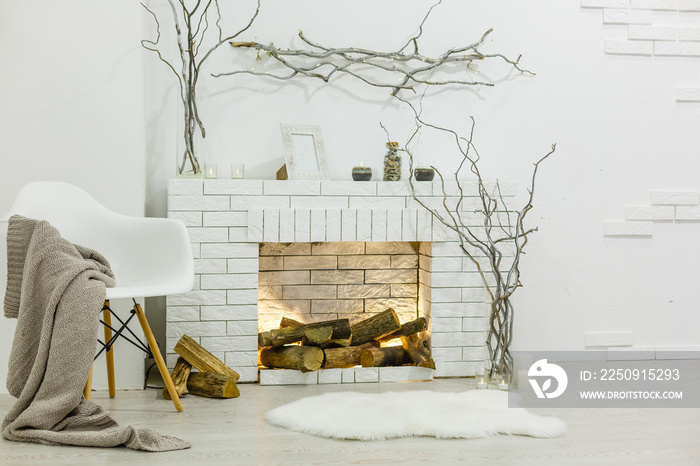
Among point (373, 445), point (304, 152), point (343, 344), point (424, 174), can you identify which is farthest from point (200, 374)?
point (424, 174)

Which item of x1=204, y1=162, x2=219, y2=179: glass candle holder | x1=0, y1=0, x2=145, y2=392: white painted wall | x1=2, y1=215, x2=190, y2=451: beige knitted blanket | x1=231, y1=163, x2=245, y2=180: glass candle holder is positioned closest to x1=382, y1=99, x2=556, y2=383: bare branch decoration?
x1=231, y1=163, x2=245, y2=180: glass candle holder

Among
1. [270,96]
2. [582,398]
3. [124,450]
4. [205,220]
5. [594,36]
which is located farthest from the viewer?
[594,36]

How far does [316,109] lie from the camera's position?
3264 millimetres

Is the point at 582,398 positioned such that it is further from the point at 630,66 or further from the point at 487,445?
the point at 630,66

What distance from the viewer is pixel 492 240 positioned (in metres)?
3.14

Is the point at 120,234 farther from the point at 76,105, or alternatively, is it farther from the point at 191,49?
the point at 191,49

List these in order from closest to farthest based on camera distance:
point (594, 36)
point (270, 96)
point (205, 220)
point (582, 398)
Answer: point (582, 398)
point (205, 220)
point (270, 96)
point (594, 36)

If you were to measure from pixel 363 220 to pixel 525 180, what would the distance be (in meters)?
0.94

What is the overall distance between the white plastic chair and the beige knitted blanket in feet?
0.87

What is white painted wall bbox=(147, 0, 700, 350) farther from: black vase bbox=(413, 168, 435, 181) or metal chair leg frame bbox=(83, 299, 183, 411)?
metal chair leg frame bbox=(83, 299, 183, 411)

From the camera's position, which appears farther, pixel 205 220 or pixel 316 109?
pixel 316 109

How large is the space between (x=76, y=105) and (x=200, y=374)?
1252 millimetres

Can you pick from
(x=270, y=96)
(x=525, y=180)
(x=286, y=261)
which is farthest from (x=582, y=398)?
(x=270, y=96)

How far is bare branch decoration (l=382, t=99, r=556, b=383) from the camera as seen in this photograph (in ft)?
9.56
